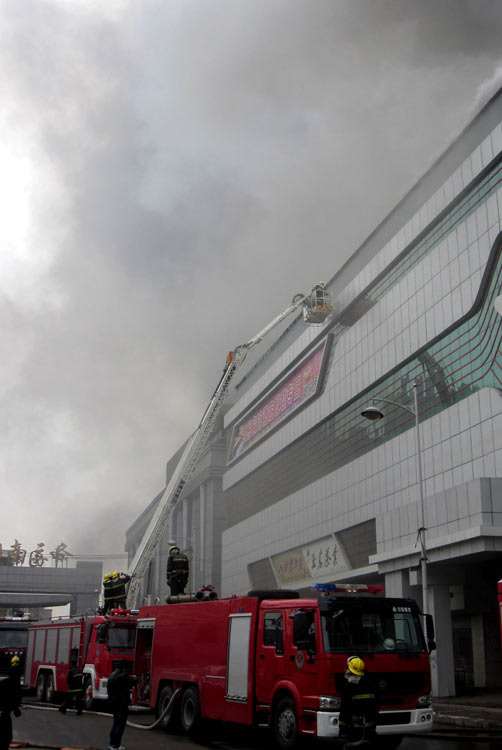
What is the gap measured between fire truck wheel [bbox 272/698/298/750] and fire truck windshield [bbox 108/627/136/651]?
9076 mm

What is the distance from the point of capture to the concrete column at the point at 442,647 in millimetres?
26587

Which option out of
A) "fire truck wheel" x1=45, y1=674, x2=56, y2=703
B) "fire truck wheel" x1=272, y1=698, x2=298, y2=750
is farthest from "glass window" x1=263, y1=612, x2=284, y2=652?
"fire truck wheel" x1=45, y1=674, x2=56, y2=703

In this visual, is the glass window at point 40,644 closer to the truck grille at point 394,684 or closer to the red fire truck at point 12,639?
the red fire truck at point 12,639

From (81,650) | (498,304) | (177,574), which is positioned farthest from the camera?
(498,304)

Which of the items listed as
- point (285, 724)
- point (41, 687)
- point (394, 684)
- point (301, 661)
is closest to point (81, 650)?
point (41, 687)

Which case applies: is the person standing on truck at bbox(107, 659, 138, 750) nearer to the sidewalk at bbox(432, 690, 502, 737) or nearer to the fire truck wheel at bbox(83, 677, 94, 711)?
the sidewalk at bbox(432, 690, 502, 737)

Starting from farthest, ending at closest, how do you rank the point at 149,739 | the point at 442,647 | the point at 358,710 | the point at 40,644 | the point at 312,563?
the point at 312,563 < the point at 442,647 < the point at 40,644 < the point at 149,739 < the point at 358,710

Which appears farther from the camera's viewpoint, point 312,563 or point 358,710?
point 312,563

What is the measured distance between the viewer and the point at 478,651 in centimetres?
3456

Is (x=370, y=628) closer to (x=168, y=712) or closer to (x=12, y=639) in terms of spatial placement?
(x=168, y=712)

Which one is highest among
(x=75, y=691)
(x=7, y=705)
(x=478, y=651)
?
(x=478, y=651)

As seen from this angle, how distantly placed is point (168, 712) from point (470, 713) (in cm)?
825

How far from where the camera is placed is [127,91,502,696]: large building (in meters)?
28.7

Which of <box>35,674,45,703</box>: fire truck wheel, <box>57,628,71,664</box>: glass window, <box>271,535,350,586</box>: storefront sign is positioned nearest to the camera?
<box>57,628,71,664</box>: glass window
